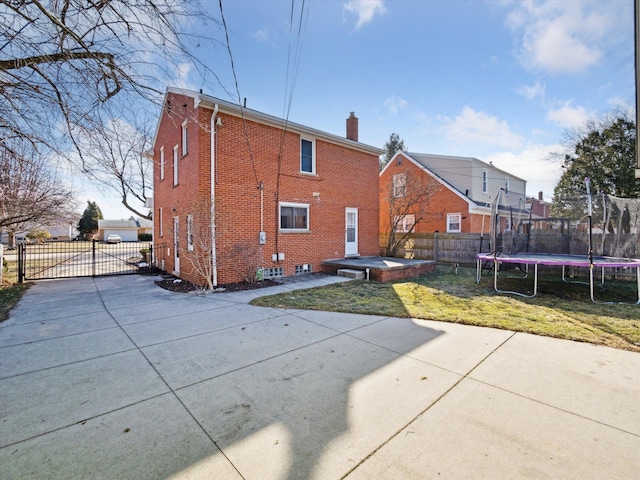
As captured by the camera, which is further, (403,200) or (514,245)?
(403,200)

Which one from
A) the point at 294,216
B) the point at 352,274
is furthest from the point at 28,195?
the point at 352,274

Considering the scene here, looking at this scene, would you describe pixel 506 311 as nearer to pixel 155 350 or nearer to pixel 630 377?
pixel 630 377

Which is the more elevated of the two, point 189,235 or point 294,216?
point 294,216

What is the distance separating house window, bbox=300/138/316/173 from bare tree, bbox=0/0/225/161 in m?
7.13

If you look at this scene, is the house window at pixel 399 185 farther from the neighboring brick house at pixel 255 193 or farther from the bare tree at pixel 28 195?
the bare tree at pixel 28 195

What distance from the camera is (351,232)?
13023mm

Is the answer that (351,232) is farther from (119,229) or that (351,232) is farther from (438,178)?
(119,229)

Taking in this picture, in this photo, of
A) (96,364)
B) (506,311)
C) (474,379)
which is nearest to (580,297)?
(506,311)

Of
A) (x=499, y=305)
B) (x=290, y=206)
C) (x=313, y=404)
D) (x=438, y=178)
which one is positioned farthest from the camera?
(x=438, y=178)

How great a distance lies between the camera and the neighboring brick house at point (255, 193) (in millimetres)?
8750

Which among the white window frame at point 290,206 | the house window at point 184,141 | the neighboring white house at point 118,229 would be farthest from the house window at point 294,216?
the neighboring white house at point 118,229

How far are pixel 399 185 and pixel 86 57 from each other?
1495 cm

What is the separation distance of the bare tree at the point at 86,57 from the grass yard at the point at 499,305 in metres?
4.60

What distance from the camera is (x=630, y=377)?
3.12 metres
